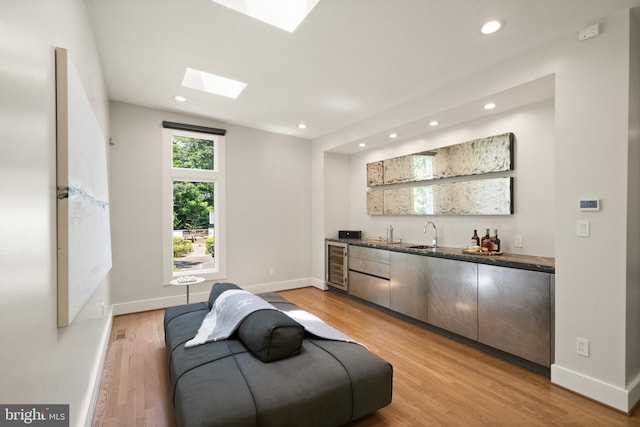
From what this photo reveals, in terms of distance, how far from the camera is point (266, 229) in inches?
200

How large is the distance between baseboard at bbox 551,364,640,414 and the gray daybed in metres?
1.47

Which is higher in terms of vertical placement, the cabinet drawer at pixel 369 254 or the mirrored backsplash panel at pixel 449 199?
the mirrored backsplash panel at pixel 449 199

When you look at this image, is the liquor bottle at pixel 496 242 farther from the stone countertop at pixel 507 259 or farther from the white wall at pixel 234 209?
the white wall at pixel 234 209

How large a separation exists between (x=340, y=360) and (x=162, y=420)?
48.6 inches

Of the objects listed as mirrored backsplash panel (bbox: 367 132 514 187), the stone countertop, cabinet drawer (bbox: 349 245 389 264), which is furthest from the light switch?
cabinet drawer (bbox: 349 245 389 264)

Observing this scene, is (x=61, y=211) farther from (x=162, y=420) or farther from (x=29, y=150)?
(x=162, y=420)

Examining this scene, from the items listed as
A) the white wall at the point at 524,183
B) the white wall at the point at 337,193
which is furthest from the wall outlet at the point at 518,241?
the white wall at the point at 337,193

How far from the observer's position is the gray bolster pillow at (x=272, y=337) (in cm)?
183

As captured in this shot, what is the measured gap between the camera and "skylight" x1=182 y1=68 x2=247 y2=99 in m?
3.43

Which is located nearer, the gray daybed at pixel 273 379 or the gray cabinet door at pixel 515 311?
the gray daybed at pixel 273 379

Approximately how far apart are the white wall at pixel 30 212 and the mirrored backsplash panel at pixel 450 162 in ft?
12.1

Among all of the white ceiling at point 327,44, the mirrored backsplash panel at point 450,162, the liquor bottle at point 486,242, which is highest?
the white ceiling at point 327,44

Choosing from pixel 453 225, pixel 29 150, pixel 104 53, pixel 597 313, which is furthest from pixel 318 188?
pixel 29 150

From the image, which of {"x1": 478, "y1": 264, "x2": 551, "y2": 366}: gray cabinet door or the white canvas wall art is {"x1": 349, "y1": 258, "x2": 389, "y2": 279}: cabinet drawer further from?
the white canvas wall art
